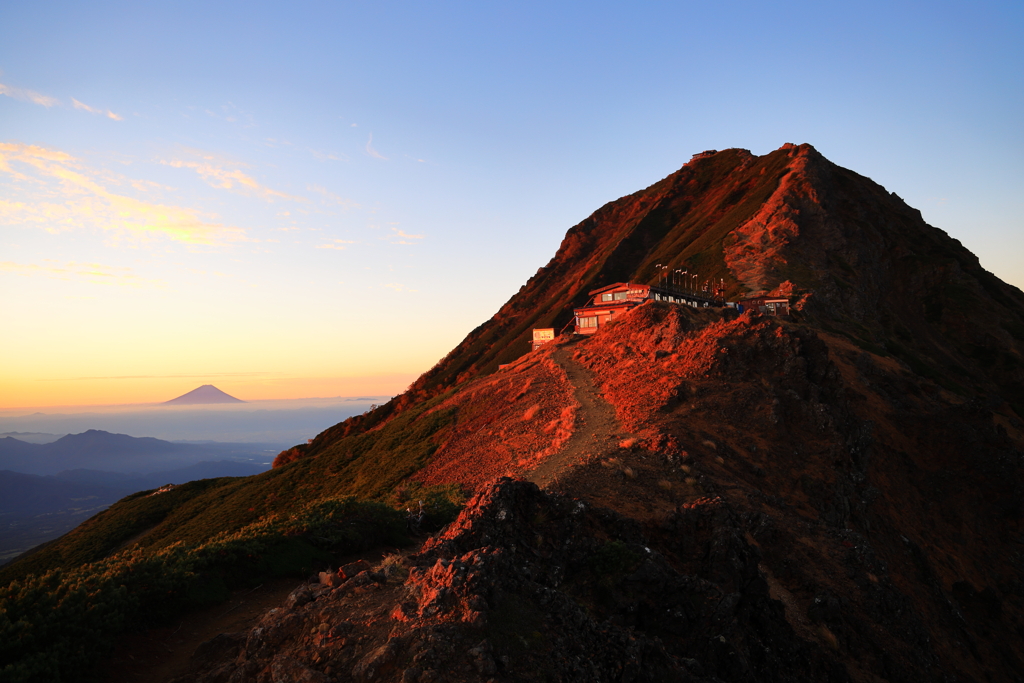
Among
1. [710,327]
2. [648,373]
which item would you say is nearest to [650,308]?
[710,327]

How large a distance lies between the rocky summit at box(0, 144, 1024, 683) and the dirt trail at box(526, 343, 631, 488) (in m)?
0.21

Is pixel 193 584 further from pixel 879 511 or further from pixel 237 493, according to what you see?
pixel 237 493

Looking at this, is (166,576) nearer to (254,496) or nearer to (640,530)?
(640,530)

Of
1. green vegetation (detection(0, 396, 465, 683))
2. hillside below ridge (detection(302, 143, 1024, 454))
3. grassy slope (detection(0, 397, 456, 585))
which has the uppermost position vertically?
hillside below ridge (detection(302, 143, 1024, 454))

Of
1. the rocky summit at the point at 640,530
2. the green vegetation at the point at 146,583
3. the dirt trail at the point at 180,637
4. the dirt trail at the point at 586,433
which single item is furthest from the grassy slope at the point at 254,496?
the dirt trail at the point at 180,637

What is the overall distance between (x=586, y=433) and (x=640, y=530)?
12.9 m

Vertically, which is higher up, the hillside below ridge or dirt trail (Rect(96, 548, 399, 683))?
the hillside below ridge

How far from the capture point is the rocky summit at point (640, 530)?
26.7 feet

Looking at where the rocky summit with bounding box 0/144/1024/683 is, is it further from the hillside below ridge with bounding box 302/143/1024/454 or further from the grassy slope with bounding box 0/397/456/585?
the hillside below ridge with bounding box 302/143/1024/454

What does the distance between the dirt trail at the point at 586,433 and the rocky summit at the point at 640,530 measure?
0.21 m

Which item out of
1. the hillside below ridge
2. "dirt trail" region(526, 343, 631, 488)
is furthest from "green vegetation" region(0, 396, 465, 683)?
the hillside below ridge

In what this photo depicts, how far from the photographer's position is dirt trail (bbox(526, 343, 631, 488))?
2189cm

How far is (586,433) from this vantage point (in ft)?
87.1

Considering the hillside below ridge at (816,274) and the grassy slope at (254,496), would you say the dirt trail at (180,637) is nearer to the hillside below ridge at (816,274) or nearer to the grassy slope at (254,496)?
the grassy slope at (254,496)
